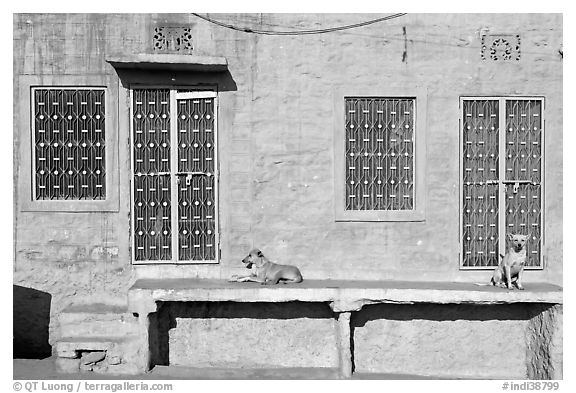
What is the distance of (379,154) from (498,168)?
1.42 metres

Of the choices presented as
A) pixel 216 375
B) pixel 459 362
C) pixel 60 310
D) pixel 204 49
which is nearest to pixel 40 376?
pixel 60 310

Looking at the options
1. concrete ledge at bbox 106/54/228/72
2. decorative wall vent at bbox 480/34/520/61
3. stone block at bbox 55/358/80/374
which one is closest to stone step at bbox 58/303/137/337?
stone block at bbox 55/358/80/374

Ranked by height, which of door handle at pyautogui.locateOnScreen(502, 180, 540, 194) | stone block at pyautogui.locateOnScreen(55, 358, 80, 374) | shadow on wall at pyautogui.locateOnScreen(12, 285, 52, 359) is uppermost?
door handle at pyautogui.locateOnScreen(502, 180, 540, 194)

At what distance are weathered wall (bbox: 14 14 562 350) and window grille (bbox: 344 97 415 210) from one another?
8.7 inches

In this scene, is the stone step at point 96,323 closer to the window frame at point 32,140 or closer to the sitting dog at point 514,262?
the window frame at point 32,140

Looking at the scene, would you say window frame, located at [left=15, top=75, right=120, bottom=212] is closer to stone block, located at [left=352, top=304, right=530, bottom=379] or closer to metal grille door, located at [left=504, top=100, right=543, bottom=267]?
stone block, located at [left=352, top=304, right=530, bottom=379]

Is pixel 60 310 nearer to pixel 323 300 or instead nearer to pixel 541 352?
pixel 323 300

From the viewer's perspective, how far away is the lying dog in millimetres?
7891

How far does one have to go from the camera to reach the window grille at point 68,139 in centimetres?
822

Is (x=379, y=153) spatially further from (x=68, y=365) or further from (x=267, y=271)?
(x=68, y=365)

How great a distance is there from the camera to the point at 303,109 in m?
8.22

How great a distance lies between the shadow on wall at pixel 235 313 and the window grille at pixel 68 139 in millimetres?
1760

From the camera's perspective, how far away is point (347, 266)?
8258mm

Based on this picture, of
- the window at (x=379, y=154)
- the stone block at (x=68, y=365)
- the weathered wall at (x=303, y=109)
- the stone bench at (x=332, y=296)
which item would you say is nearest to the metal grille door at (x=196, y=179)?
the weathered wall at (x=303, y=109)
